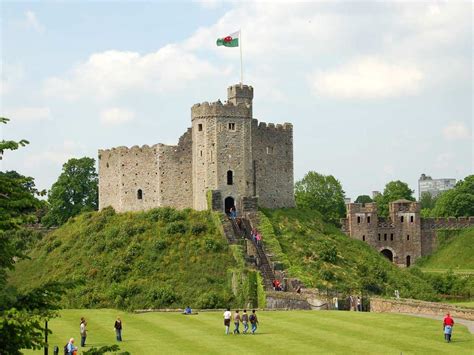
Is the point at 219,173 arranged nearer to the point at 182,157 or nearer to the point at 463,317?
the point at 182,157

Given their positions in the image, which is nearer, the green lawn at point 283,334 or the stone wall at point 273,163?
the green lawn at point 283,334

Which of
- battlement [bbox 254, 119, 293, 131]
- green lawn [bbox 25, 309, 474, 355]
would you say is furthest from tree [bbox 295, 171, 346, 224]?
green lawn [bbox 25, 309, 474, 355]

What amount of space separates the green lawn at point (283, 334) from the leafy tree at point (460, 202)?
7909 centimetres

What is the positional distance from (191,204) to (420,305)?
24.0 meters

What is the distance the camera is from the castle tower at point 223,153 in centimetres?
6512

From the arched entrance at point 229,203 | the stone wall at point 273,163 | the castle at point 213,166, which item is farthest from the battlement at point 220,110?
the arched entrance at point 229,203

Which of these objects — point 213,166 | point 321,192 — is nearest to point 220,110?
point 213,166

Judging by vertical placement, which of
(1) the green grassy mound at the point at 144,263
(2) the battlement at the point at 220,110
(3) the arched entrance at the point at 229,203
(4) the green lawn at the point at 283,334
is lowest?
(4) the green lawn at the point at 283,334

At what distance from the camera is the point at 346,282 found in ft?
192

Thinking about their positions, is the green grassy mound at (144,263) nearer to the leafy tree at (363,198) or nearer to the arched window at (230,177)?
the arched window at (230,177)

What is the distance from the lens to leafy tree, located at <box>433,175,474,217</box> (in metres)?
123

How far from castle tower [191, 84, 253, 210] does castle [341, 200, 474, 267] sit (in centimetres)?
4076

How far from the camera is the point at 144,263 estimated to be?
199ft

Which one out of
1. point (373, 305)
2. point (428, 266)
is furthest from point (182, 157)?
point (428, 266)
